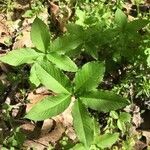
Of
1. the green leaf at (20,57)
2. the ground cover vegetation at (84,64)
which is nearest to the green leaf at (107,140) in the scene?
the ground cover vegetation at (84,64)

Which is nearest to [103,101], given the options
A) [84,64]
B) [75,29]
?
[84,64]

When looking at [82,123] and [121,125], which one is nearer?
[82,123]

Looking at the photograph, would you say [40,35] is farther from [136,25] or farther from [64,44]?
[136,25]

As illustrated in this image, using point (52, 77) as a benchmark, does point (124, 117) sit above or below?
below

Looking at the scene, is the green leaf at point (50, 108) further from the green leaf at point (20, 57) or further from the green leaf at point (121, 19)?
the green leaf at point (121, 19)

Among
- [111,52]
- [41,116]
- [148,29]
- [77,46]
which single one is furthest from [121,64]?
[41,116]

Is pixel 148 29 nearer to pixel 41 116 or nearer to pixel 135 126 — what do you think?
pixel 135 126

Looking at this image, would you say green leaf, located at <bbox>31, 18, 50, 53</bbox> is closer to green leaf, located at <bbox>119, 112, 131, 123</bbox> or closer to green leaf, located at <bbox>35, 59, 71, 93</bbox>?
green leaf, located at <bbox>35, 59, 71, 93</bbox>
